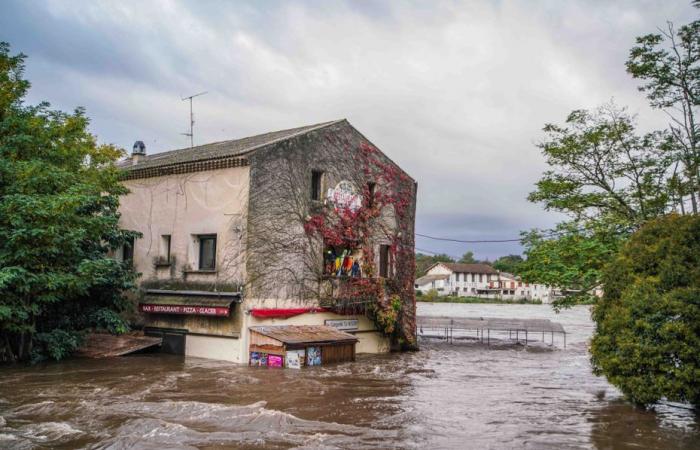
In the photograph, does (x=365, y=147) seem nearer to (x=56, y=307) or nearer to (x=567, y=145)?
(x=567, y=145)

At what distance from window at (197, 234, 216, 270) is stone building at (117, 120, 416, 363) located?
0.17 feet

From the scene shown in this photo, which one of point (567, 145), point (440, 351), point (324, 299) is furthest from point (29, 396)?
point (440, 351)

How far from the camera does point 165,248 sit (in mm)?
22438

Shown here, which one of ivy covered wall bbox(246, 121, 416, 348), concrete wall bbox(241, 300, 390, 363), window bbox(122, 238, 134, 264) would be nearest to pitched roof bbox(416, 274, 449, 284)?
ivy covered wall bbox(246, 121, 416, 348)

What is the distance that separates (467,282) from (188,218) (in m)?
100

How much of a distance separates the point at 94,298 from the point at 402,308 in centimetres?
1186

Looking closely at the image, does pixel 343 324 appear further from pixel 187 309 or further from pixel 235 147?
pixel 235 147

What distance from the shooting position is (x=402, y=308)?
2552 centimetres

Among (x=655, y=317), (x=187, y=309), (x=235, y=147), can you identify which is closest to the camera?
(x=655, y=317)

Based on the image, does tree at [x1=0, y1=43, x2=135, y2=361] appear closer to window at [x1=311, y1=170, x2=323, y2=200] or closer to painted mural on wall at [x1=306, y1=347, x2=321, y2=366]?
painted mural on wall at [x1=306, y1=347, x2=321, y2=366]

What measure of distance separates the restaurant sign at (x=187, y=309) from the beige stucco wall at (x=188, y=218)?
3.45 feet

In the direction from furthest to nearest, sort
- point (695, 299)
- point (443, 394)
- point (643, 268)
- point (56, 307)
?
point (56, 307) < point (443, 394) < point (643, 268) < point (695, 299)

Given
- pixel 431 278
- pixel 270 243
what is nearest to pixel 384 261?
pixel 270 243

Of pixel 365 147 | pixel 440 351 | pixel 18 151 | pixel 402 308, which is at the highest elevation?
pixel 365 147
